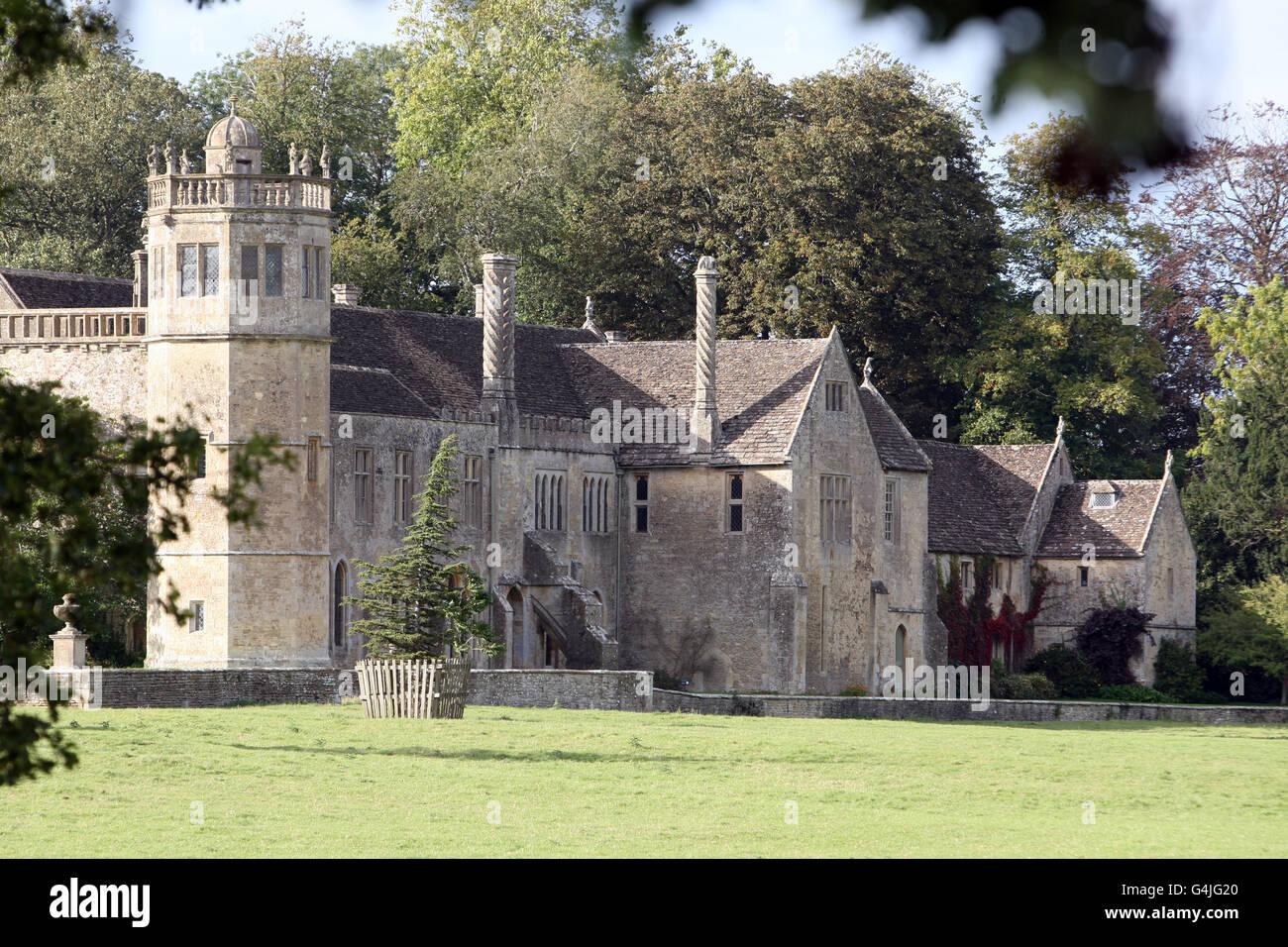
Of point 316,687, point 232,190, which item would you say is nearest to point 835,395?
point 232,190

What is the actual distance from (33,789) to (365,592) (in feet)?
47.5

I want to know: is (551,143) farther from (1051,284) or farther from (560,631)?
(560,631)

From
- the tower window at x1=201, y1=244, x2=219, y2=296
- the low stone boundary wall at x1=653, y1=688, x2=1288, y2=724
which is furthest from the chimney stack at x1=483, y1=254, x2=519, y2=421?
the low stone boundary wall at x1=653, y1=688, x2=1288, y2=724

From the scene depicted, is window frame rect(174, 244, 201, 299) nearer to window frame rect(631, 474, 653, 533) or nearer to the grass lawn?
the grass lawn

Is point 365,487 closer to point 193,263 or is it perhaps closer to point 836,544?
point 193,263

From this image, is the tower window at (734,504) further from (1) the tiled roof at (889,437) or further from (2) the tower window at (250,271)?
(2) the tower window at (250,271)

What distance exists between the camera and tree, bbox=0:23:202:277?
61.8m

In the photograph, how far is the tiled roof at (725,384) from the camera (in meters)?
52.0

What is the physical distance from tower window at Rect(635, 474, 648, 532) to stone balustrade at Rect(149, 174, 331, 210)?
12885 mm

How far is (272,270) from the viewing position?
144ft

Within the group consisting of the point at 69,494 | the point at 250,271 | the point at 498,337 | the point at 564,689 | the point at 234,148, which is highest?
the point at 234,148

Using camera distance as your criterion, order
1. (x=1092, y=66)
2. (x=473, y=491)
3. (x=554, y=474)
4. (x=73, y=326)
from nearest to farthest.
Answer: (x=1092, y=66)
(x=73, y=326)
(x=473, y=491)
(x=554, y=474)

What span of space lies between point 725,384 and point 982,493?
11614mm
